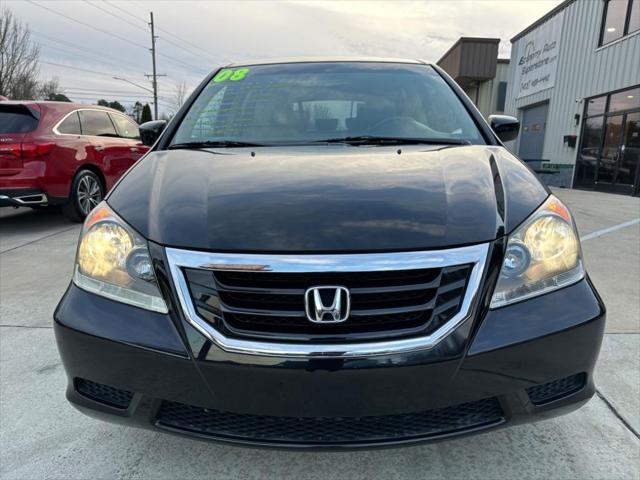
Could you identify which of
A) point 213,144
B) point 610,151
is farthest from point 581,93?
point 213,144

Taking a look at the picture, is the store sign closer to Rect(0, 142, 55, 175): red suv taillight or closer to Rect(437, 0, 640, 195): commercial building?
Rect(437, 0, 640, 195): commercial building

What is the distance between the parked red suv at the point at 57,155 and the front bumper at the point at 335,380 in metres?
4.51

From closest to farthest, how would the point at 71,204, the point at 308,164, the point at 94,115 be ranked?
the point at 308,164, the point at 71,204, the point at 94,115

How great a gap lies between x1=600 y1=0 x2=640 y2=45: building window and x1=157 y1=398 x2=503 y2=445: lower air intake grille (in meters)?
12.3

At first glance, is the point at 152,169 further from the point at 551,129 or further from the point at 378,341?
the point at 551,129

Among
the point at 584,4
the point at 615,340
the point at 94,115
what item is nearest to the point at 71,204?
the point at 94,115

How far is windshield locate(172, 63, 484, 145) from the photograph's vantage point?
2.17 meters

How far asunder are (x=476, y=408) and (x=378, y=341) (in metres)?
0.38

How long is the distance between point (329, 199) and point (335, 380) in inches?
21.8

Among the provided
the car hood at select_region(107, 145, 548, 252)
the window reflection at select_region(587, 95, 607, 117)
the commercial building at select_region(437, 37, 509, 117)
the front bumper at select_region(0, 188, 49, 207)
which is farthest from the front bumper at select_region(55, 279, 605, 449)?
the commercial building at select_region(437, 37, 509, 117)

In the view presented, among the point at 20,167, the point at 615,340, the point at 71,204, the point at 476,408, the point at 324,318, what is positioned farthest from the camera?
the point at 71,204

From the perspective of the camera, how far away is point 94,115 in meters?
6.18

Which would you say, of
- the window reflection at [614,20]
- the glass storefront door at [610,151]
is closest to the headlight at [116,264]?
the glass storefront door at [610,151]

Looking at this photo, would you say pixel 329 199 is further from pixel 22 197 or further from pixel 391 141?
pixel 22 197
